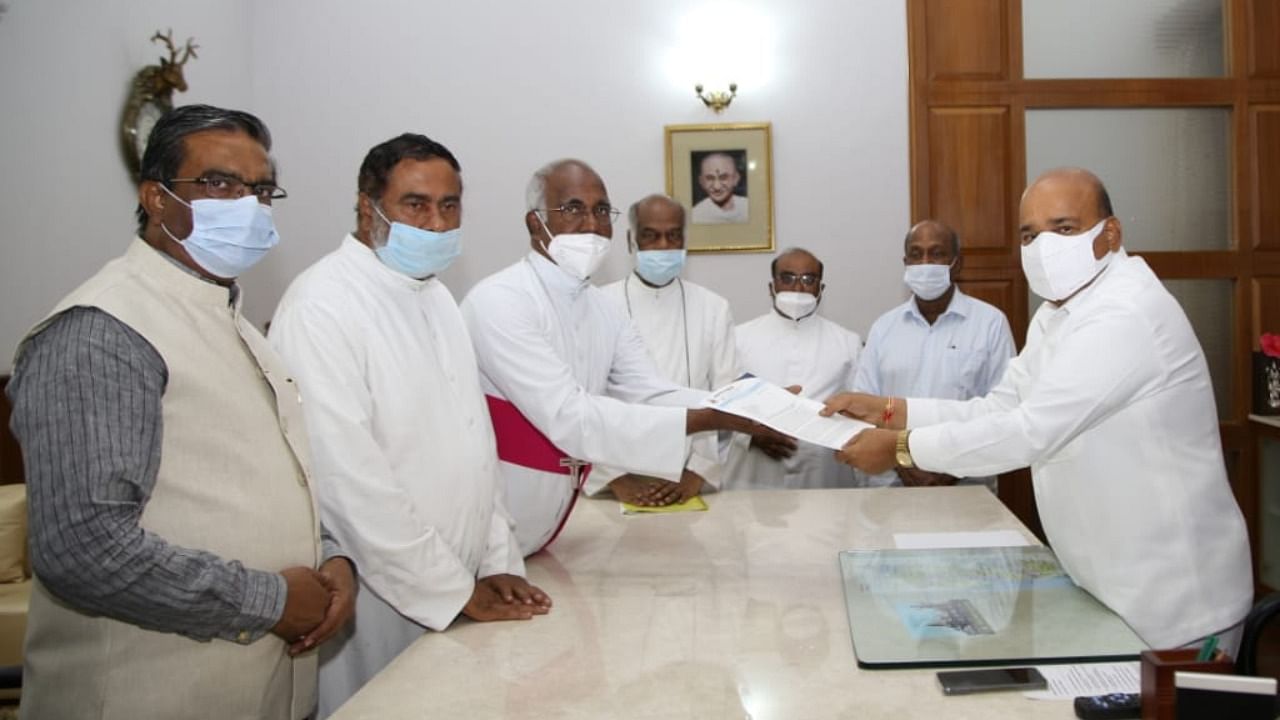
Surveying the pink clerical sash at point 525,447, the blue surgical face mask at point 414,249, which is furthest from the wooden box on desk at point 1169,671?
the blue surgical face mask at point 414,249

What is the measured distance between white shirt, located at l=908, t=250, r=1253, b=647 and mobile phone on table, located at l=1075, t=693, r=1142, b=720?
49 centimetres

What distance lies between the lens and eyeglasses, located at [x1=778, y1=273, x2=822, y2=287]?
4.15 meters

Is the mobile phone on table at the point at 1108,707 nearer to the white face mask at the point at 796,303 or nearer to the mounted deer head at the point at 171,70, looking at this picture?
the white face mask at the point at 796,303

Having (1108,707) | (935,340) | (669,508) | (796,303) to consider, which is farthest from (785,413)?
(935,340)

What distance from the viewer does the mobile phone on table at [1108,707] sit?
4.40 feet

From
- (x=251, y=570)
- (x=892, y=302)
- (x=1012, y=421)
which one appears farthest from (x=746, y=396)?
(x=892, y=302)

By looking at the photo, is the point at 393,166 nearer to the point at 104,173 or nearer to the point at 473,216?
the point at 104,173

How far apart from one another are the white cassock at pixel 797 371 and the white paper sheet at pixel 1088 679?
7.63 ft

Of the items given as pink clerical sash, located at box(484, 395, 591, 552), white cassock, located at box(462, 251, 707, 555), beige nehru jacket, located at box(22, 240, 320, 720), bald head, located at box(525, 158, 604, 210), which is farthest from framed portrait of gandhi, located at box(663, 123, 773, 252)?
beige nehru jacket, located at box(22, 240, 320, 720)

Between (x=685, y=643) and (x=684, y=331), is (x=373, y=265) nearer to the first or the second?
(x=685, y=643)

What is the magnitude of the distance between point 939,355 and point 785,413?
5.92 ft

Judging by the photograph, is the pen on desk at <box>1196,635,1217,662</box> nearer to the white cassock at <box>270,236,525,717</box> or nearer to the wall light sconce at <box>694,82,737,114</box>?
the white cassock at <box>270,236,525,717</box>

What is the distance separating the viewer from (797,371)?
4.19 m

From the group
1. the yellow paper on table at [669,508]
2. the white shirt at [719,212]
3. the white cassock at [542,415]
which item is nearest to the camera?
the white cassock at [542,415]
